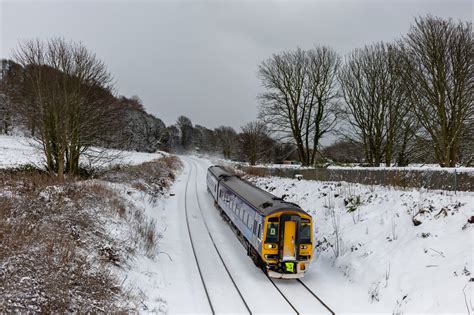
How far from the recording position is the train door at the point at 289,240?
1000 cm

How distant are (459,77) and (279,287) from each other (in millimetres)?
14110

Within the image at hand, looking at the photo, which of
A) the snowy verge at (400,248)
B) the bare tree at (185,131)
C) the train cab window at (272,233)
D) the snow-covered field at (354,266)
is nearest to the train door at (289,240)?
the train cab window at (272,233)

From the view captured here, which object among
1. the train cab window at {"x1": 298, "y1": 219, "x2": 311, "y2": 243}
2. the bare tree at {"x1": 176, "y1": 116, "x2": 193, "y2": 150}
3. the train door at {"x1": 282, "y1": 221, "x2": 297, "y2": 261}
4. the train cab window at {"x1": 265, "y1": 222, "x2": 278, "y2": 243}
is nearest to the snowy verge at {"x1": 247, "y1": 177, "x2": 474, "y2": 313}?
the train door at {"x1": 282, "y1": 221, "x2": 297, "y2": 261}

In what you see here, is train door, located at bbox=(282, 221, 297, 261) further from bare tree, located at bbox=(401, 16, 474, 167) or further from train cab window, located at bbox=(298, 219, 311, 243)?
bare tree, located at bbox=(401, 16, 474, 167)

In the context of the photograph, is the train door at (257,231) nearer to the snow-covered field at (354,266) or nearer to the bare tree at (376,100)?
the snow-covered field at (354,266)

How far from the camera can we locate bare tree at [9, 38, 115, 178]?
16219 millimetres

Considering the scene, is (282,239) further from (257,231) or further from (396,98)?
(396,98)

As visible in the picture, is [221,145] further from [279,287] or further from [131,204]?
[279,287]

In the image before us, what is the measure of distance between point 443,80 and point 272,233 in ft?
42.6

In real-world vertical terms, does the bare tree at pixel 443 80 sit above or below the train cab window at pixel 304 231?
above

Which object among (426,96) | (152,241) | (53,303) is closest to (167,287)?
(152,241)

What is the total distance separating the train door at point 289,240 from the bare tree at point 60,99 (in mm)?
13945

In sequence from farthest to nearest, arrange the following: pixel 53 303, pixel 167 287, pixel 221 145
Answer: pixel 221 145
pixel 167 287
pixel 53 303

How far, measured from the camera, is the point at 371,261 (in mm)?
9500
